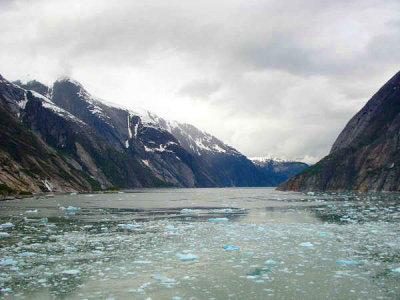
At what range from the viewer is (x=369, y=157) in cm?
15212

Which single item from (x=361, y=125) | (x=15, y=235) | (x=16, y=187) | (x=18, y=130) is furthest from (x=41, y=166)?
(x=361, y=125)

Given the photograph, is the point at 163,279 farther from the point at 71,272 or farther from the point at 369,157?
the point at 369,157

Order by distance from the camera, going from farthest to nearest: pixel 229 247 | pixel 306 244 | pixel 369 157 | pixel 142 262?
pixel 369 157, pixel 306 244, pixel 229 247, pixel 142 262

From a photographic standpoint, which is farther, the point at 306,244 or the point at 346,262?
the point at 306,244

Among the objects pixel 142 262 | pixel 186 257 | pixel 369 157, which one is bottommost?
pixel 142 262

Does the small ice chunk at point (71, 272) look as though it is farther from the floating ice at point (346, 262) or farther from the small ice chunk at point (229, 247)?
the floating ice at point (346, 262)

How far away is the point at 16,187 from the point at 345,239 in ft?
309

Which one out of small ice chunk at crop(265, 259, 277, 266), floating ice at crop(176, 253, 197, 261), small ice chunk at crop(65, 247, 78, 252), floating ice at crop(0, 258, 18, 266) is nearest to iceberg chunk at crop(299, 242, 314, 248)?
small ice chunk at crop(265, 259, 277, 266)

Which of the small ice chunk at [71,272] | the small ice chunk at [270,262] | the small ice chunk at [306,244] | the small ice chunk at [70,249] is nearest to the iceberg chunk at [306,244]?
the small ice chunk at [306,244]

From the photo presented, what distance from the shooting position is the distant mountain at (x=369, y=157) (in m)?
138

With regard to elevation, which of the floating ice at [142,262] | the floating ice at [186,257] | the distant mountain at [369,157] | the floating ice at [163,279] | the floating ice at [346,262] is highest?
the distant mountain at [369,157]

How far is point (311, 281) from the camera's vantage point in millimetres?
14297

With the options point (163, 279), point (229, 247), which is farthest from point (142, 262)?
point (229, 247)

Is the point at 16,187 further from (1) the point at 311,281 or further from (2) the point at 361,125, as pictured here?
(2) the point at 361,125
